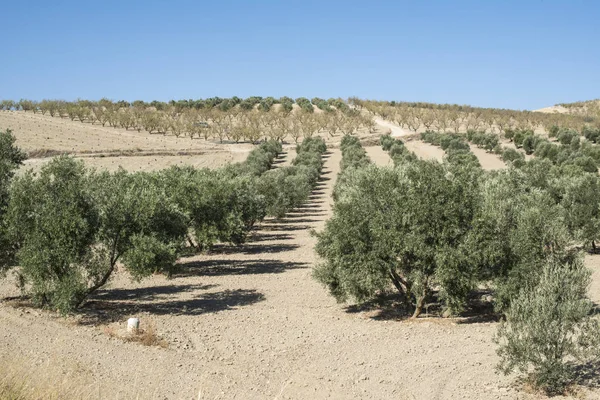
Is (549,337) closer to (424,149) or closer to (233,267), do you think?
(233,267)

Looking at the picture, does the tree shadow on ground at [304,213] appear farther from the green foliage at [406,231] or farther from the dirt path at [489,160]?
the green foliage at [406,231]

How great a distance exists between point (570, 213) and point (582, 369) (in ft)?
81.5

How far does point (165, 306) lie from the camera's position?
27.8 m

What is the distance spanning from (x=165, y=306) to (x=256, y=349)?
7.75 m

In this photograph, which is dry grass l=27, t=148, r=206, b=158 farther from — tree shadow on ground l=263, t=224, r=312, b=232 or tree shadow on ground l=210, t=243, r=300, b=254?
tree shadow on ground l=210, t=243, r=300, b=254

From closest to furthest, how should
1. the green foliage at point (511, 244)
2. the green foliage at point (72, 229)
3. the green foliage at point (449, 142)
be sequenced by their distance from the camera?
1. the green foliage at point (511, 244)
2. the green foliage at point (72, 229)
3. the green foliage at point (449, 142)

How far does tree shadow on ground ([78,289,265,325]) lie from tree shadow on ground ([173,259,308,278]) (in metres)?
5.95

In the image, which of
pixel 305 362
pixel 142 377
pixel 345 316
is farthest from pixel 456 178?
pixel 142 377

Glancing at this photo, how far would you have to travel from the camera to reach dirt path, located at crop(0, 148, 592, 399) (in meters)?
17.6

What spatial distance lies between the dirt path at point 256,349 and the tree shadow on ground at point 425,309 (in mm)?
553

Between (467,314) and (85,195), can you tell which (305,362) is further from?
(85,195)

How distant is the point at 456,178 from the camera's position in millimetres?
24875

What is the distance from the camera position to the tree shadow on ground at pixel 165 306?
82.7 feet

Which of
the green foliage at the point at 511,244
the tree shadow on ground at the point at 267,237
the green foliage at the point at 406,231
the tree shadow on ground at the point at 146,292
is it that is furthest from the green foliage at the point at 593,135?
the tree shadow on ground at the point at 146,292
